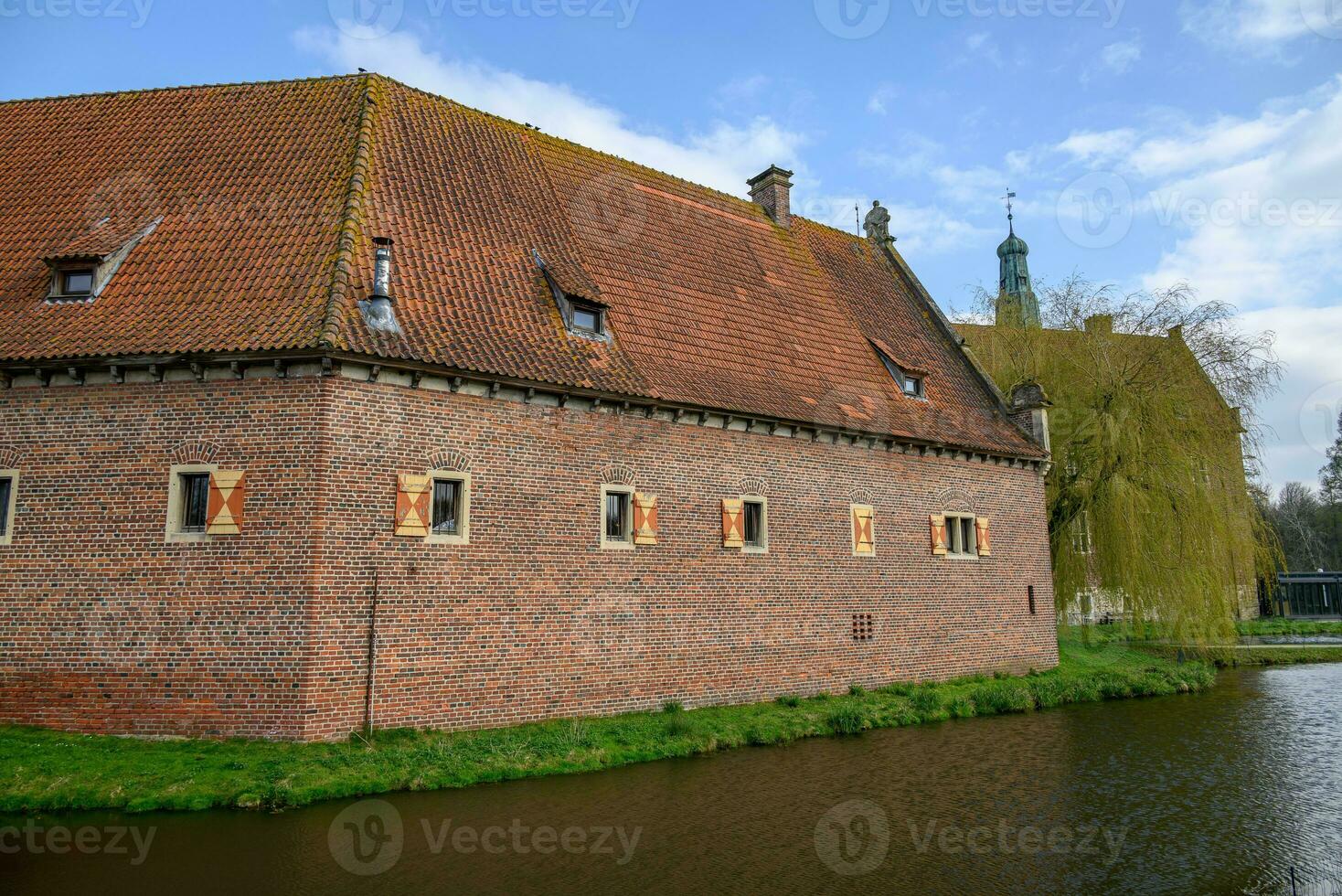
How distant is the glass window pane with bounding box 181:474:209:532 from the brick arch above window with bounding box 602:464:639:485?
5.18m

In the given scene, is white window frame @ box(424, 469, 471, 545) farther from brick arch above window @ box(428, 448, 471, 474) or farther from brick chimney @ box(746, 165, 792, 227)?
brick chimney @ box(746, 165, 792, 227)

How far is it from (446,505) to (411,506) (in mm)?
522

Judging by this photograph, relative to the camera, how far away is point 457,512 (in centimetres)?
1131

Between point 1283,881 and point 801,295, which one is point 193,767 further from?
point 801,295

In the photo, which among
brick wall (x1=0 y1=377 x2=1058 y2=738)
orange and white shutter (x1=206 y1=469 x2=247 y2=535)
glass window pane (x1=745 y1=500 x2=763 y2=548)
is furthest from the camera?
glass window pane (x1=745 y1=500 x2=763 y2=548)

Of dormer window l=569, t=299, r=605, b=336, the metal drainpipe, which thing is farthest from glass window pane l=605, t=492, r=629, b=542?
the metal drainpipe

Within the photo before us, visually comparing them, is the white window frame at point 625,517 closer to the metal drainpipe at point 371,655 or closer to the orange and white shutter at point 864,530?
the metal drainpipe at point 371,655

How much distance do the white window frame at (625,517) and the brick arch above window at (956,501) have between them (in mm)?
7344

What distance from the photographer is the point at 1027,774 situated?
1001cm

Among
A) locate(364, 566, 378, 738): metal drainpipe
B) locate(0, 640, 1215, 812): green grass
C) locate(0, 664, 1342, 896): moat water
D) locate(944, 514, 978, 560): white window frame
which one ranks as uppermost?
locate(944, 514, 978, 560): white window frame

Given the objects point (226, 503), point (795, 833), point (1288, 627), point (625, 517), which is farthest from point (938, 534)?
point (1288, 627)

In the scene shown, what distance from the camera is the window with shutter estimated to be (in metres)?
17.8

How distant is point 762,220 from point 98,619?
15179 mm

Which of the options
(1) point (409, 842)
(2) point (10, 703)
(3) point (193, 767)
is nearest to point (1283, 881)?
(1) point (409, 842)
